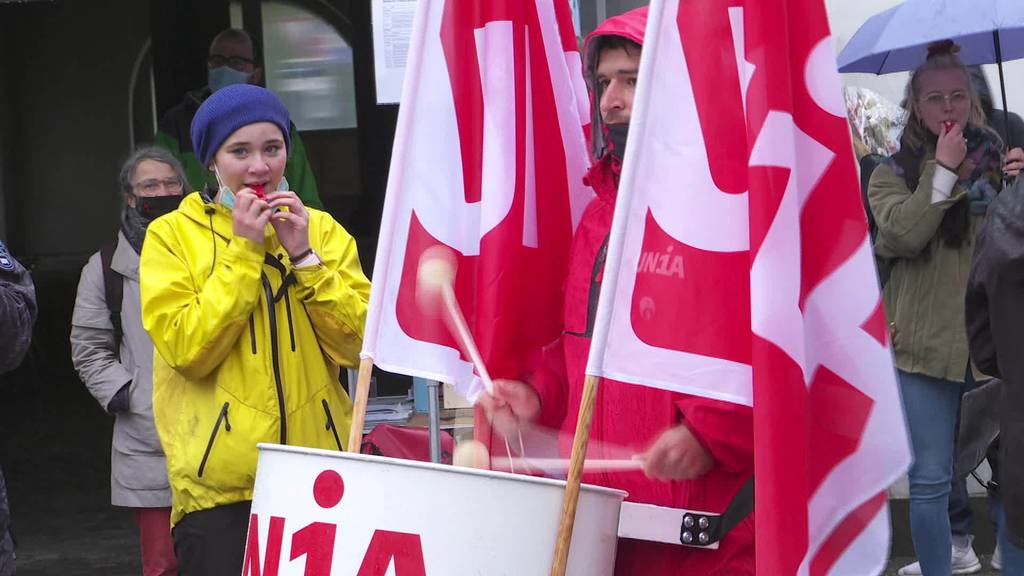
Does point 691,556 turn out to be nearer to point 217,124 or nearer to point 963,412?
point 217,124

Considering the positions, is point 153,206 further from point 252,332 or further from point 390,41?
point 252,332

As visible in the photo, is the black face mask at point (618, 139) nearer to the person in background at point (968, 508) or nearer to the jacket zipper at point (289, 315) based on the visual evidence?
the jacket zipper at point (289, 315)

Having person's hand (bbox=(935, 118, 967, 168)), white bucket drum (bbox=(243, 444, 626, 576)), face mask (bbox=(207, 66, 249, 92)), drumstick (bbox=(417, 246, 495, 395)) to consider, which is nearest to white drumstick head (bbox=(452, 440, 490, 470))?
drumstick (bbox=(417, 246, 495, 395))

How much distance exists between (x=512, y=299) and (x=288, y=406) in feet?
2.51

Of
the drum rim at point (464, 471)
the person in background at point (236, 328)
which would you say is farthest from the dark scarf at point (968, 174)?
the drum rim at point (464, 471)

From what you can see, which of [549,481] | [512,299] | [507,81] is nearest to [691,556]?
[549,481]

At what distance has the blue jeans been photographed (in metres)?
5.35

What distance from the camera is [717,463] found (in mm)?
2773

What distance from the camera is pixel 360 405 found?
310 centimetres

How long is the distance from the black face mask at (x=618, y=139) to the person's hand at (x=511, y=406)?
1.65 feet

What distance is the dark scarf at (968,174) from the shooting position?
547 cm

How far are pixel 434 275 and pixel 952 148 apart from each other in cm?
266

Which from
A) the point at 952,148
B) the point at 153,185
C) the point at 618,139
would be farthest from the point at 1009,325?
the point at 153,185

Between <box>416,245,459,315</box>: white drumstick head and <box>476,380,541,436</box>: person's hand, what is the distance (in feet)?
1.05
